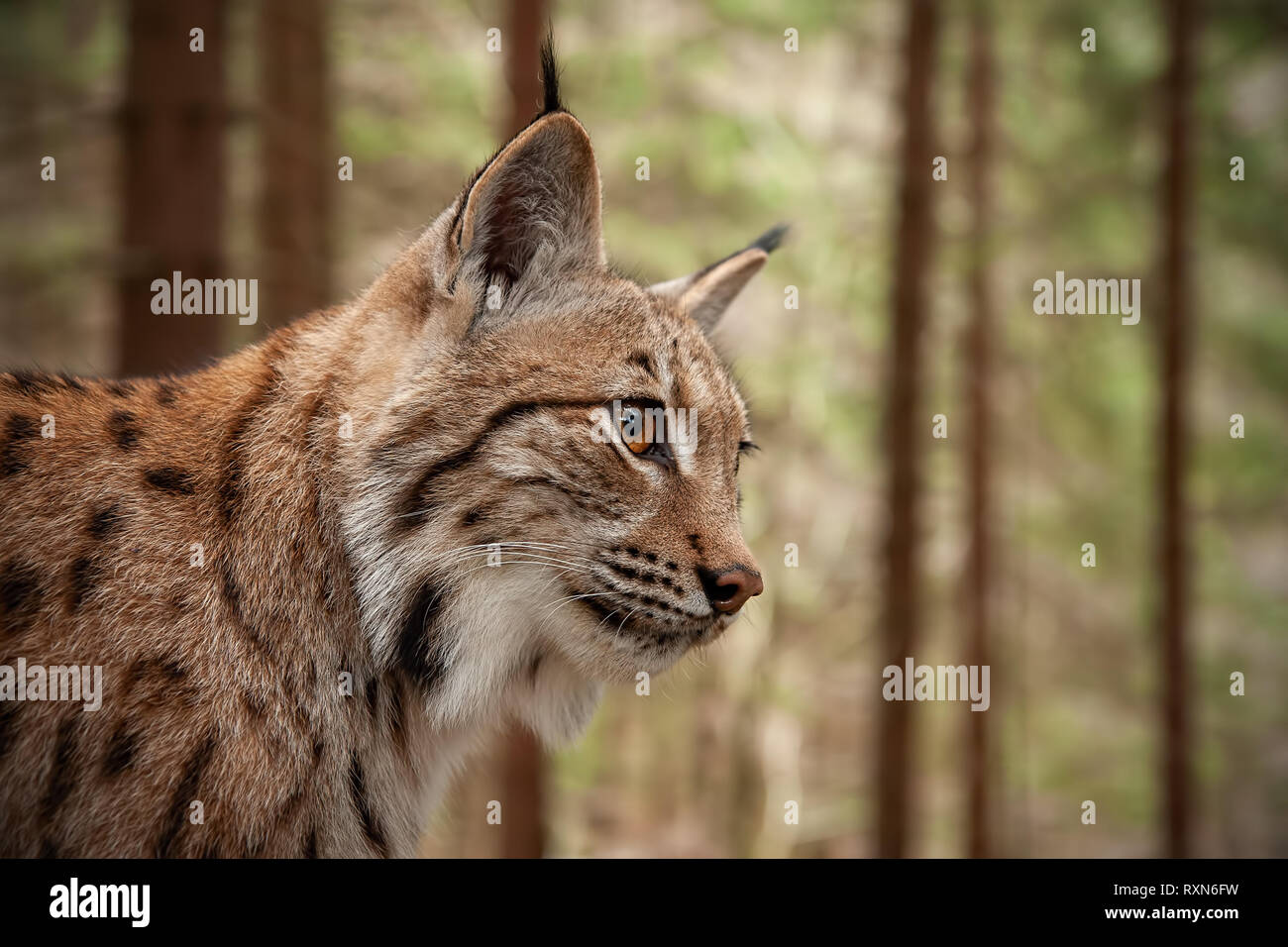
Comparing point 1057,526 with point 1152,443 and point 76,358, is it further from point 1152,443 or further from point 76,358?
point 76,358

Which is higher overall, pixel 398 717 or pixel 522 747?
pixel 398 717

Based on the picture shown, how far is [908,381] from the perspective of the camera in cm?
989

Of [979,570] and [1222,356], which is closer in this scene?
[979,570]

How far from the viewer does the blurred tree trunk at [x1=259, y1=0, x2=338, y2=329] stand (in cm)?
625

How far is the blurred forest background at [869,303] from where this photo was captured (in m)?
6.83

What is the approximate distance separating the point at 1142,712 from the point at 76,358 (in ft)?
63.3

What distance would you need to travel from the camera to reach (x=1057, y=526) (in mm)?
17469

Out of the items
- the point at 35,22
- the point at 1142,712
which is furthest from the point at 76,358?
the point at 1142,712

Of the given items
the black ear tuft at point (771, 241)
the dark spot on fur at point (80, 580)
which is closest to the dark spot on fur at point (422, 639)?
the dark spot on fur at point (80, 580)

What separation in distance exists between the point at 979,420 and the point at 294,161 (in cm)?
930

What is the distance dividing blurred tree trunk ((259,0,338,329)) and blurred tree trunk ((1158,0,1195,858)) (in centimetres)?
923

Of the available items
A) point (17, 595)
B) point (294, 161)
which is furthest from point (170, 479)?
point (294, 161)

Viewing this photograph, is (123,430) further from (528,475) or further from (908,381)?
(908,381)

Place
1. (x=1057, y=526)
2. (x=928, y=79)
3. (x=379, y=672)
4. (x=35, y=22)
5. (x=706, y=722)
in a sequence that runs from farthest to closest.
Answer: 1. (x=706, y=722)
2. (x=1057, y=526)
3. (x=928, y=79)
4. (x=35, y=22)
5. (x=379, y=672)
